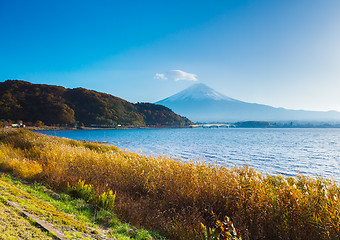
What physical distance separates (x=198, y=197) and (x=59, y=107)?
391 ft

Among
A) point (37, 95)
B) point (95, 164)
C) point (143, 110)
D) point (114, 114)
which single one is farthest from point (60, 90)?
point (95, 164)

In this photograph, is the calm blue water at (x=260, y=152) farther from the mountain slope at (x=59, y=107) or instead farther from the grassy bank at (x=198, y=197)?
the mountain slope at (x=59, y=107)

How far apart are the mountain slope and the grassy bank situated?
354 ft

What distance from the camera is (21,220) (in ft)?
9.64

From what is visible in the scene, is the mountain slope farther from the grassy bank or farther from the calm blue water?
the grassy bank

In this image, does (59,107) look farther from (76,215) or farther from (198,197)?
(198,197)

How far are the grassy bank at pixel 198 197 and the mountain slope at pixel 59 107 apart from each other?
10796 centimetres

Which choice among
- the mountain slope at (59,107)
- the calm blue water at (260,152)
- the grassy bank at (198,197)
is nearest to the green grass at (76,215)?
the grassy bank at (198,197)

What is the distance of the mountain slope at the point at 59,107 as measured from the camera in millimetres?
97875

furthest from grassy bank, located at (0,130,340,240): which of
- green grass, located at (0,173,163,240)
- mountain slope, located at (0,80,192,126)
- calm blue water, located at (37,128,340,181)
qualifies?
mountain slope, located at (0,80,192,126)

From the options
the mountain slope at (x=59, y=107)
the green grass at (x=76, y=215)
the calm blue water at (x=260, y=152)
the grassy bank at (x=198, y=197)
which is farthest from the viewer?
the mountain slope at (x=59, y=107)

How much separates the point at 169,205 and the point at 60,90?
Result: 145 m

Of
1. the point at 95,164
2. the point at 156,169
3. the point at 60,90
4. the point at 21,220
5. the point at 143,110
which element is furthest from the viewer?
the point at 143,110

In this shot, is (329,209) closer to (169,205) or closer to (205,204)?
(205,204)
